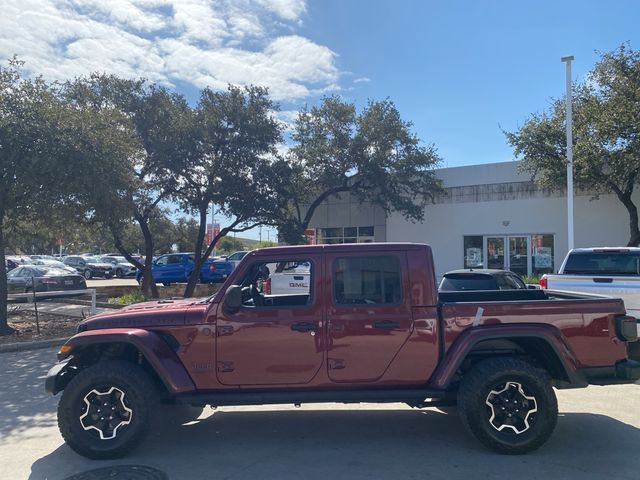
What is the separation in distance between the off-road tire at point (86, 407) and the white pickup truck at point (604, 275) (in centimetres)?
693

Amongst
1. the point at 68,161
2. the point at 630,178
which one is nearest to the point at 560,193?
the point at 630,178

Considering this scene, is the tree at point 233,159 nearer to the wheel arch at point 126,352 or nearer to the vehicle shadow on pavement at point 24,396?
the vehicle shadow on pavement at point 24,396

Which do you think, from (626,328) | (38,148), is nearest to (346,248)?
(626,328)

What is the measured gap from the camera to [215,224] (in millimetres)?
26781

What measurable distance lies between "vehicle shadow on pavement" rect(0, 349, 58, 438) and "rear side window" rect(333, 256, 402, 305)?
3687 millimetres

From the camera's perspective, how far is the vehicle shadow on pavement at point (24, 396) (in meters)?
6.09

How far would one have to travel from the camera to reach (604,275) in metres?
9.42

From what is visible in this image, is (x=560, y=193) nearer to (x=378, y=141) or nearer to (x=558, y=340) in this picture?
(x=378, y=141)

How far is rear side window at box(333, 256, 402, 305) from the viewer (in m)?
5.12

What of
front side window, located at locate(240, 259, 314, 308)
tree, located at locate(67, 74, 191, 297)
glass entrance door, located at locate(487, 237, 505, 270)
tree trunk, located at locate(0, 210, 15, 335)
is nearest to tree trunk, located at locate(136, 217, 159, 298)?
tree, located at locate(67, 74, 191, 297)

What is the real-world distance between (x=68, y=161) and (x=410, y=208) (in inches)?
675

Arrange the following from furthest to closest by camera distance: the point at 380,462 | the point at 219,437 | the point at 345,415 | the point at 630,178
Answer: the point at 630,178 < the point at 345,415 < the point at 219,437 < the point at 380,462

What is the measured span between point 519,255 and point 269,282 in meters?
20.1

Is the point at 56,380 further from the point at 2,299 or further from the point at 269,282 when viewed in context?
the point at 2,299
